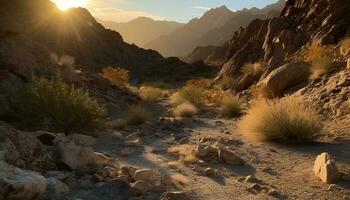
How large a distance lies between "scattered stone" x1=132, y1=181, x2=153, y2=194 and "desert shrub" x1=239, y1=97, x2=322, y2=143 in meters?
4.87

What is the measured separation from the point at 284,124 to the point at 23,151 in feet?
20.5

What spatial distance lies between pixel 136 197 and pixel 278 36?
26.4 m

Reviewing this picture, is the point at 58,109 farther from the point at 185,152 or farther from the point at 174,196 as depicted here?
the point at 174,196

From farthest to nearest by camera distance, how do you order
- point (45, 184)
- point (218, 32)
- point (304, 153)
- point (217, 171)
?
point (218, 32), point (304, 153), point (217, 171), point (45, 184)

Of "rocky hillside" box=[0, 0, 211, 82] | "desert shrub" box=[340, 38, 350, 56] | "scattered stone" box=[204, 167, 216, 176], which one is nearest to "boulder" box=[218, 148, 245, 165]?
"scattered stone" box=[204, 167, 216, 176]

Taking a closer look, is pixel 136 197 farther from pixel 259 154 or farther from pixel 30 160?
pixel 259 154

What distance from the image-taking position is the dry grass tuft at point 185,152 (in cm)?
951

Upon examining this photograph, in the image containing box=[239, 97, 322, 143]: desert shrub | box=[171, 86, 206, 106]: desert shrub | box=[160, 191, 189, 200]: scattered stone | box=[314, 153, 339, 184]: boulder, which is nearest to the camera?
box=[160, 191, 189, 200]: scattered stone

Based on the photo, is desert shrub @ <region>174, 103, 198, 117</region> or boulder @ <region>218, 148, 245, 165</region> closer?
boulder @ <region>218, 148, 245, 165</region>

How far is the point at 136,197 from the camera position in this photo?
6.65m

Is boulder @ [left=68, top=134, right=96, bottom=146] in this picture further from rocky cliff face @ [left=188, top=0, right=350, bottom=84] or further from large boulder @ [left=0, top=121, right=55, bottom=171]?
rocky cliff face @ [left=188, top=0, right=350, bottom=84]

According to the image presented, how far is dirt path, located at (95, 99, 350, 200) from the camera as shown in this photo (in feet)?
24.5

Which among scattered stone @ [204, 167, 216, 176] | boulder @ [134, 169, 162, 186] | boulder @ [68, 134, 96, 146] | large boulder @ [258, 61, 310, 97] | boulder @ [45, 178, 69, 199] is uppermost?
large boulder @ [258, 61, 310, 97]

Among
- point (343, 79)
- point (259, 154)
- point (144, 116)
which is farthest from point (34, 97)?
point (343, 79)
